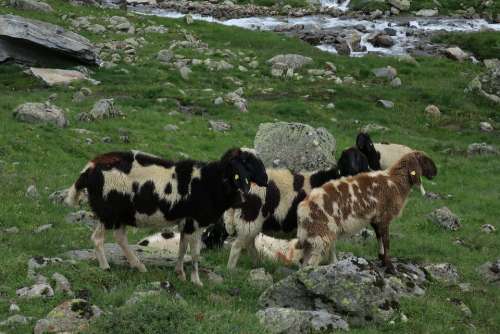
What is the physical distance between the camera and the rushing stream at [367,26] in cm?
4909

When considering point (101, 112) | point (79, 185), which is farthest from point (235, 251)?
point (101, 112)

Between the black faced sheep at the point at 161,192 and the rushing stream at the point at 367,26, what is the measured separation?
3596 centimetres

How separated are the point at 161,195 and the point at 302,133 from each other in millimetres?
9270

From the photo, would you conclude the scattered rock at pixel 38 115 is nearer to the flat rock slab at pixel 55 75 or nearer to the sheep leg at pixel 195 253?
the flat rock slab at pixel 55 75

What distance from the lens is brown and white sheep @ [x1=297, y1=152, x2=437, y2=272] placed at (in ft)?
41.1

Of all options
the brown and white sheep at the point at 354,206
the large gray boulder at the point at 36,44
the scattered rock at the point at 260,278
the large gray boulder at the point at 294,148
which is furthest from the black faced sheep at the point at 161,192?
the large gray boulder at the point at 36,44

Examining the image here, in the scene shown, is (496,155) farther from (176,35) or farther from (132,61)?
(176,35)

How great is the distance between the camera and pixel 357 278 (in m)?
10.8

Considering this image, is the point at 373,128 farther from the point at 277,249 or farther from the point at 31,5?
the point at 31,5

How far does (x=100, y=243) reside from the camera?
11.4 m

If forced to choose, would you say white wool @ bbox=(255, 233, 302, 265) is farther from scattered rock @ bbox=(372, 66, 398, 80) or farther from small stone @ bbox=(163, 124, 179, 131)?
scattered rock @ bbox=(372, 66, 398, 80)

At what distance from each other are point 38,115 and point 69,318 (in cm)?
1507

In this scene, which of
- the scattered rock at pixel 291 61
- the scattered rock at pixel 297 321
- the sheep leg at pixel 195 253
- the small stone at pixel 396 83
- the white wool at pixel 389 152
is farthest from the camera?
the scattered rock at pixel 291 61

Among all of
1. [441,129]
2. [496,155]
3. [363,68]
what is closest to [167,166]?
[496,155]
